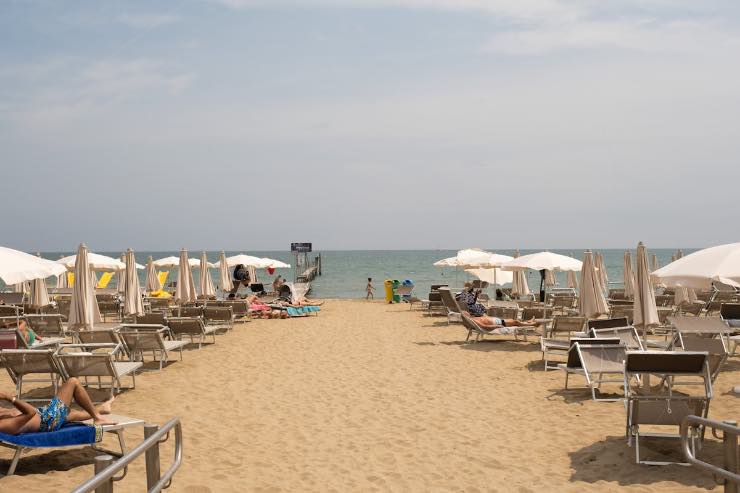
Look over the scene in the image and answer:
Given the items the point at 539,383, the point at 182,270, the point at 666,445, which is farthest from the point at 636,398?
the point at 182,270

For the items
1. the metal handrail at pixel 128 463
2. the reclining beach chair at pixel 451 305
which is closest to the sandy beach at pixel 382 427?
the metal handrail at pixel 128 463

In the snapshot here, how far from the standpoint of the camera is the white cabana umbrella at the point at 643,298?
8344 millimetres

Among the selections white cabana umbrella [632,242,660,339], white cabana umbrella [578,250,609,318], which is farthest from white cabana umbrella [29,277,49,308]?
white cabana umbrella [632,242,660,339]

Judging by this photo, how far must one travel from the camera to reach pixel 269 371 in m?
10.2

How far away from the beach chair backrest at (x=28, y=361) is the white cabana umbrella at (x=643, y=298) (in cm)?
648

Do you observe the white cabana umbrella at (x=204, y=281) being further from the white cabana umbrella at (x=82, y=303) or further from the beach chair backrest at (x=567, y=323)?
the beach chair backrest at (x=567, y=323)

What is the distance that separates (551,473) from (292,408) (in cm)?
323

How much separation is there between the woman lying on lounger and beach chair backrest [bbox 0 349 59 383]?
1535 mm

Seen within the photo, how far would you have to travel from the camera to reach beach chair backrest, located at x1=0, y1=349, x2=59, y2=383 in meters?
6.87

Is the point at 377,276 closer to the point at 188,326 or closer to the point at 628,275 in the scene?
the point at 628,275

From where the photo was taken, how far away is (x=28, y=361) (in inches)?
275

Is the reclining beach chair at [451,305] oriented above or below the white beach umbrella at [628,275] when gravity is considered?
below

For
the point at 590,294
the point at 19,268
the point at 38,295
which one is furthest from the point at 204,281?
the point at 590,294

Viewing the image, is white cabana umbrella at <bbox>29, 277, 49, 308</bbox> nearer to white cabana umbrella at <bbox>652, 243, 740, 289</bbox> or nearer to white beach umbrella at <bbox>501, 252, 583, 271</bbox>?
white beach umbrella at <bbox>501, 252, 583, 271</bbox>
